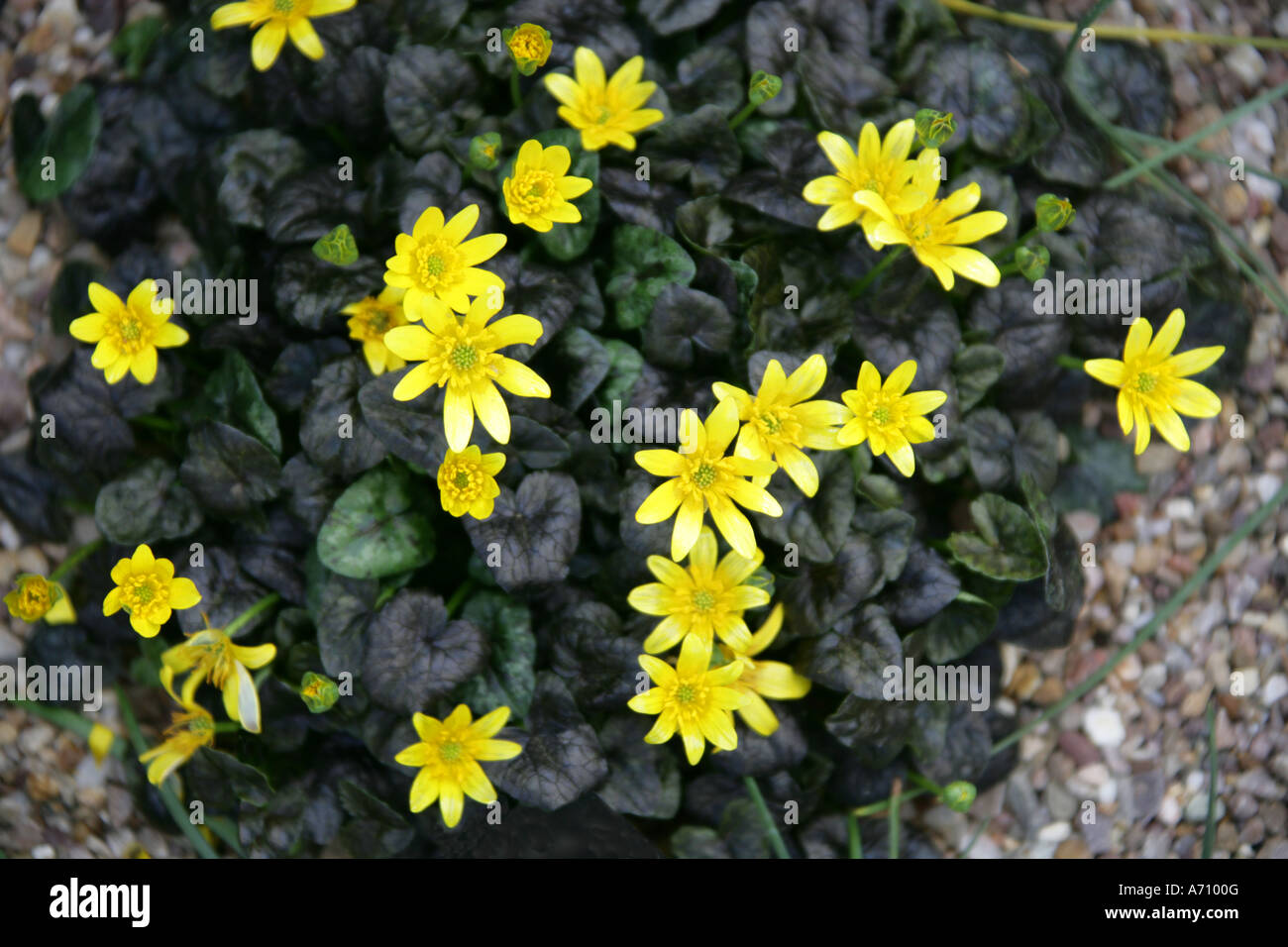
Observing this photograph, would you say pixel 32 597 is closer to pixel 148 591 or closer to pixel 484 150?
pixel 148 591

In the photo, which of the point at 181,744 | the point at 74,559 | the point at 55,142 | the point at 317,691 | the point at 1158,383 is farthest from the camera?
the point at 55,142

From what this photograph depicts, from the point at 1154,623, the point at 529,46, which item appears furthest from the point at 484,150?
the point at 1154,623

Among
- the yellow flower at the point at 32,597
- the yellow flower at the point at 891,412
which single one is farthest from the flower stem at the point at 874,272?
the yellow flower at the point at 32,597

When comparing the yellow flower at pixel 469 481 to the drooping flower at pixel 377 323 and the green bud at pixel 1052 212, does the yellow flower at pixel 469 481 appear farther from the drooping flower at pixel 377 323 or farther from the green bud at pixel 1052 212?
the green bud at pixel 1052 212

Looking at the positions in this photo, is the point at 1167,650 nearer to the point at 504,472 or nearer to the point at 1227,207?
the point at 1227,207
